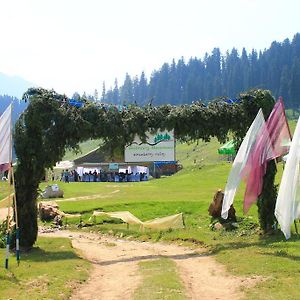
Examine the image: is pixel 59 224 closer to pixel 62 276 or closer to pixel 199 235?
pixel 199 235

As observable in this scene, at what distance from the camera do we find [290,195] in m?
13.6

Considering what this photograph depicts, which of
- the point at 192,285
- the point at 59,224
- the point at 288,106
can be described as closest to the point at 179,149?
the point at 288,106

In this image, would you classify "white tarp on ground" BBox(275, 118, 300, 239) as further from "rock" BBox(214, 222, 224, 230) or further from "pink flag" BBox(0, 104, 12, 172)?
"rock" BBox(214, 222, 224, 230)

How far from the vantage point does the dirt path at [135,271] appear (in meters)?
12.8

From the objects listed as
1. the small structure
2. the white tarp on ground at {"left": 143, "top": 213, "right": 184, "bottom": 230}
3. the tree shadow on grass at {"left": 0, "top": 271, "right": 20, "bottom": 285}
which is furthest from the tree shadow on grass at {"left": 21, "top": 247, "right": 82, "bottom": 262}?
the small structure

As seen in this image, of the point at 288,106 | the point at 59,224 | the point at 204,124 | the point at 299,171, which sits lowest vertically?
the point at 59,224

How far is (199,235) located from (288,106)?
146534 mm

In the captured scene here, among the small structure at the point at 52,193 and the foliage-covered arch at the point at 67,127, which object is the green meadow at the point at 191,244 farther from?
the small structure at the point at 52,193

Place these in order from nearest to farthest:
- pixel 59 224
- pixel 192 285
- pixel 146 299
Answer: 1. pixel 146 299
2. pixel 192 285
3. pixel 59 224

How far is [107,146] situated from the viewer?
2136 centimetres

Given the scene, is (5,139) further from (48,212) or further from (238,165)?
(48,212)

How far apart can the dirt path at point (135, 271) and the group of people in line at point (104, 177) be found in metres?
45.2

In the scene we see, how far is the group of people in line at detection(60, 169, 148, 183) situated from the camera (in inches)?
2783

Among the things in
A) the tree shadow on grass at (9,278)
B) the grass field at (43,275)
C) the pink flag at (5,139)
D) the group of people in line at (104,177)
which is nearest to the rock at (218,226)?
the grass field at (43,275)
